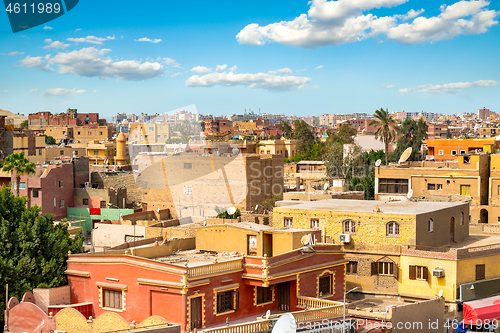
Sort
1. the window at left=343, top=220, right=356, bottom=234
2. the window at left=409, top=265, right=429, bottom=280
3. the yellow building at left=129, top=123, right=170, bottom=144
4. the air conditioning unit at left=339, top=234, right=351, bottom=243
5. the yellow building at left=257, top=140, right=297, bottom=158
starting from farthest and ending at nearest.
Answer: the yellow building at left=129, top=123, right=170, bottom=144 < the yellow building at left=257, top=140, right=297, bottom=158 < the window at left=343, top=220, right=356, bottom=234 < the air conditioning unit at left=339, top=234, right=351, bottom=243 < the window at left=409, top=265, right=429, bottom=280

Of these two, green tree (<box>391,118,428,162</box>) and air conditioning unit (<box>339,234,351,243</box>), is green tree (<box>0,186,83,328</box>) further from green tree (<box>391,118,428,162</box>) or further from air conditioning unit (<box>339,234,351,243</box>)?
green tree (<box>391,118,428,162</box>)

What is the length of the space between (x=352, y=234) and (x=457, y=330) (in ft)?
19.5

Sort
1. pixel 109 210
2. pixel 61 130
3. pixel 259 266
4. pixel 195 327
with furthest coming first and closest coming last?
pixel 61 130, pixel 109 210, pixel 259 266, pixel 195 327

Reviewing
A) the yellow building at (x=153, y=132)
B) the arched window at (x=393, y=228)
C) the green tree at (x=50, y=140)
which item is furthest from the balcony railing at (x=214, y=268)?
the green tree at (x=50, y=140)

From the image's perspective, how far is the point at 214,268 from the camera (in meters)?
19.4

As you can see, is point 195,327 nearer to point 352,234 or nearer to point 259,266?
point 259,266

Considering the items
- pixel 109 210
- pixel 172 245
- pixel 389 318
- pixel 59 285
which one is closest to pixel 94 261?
pixel 59 285

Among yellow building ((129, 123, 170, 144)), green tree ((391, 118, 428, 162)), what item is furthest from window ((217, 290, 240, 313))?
yellow building ((129, 123, 170, 144))

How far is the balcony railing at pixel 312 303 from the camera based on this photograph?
2097 centimetres

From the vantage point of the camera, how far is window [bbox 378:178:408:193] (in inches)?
1649

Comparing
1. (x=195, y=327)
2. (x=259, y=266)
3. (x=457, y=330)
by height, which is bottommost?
(x=457, y=330)

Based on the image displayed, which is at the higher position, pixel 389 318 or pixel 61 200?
pixel 61 200

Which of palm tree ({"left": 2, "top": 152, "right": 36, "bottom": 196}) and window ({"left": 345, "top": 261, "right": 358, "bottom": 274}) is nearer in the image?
window ({"left": 345, "top": 261, "right": 358, "bottom": 274})

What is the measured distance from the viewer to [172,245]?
24.5 metres
